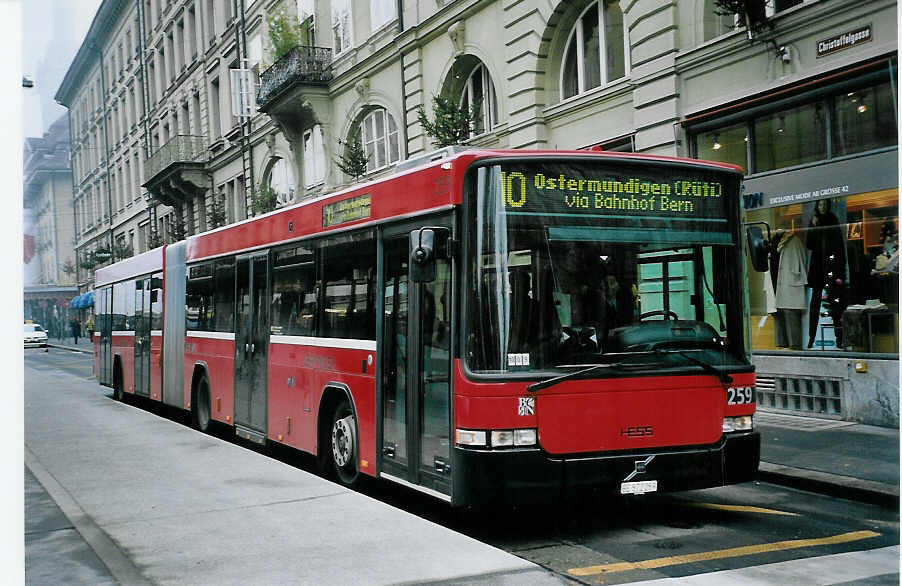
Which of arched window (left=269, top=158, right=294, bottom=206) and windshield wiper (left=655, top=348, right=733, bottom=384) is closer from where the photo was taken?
windshield wiper (left=655, top=348, right=733, bottom=384)

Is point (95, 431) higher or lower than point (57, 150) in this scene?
lower

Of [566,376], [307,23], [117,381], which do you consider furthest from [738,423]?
[307,23]

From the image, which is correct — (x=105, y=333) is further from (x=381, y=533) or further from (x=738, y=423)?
(x=738, y=423)

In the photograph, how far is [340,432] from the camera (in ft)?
30.8

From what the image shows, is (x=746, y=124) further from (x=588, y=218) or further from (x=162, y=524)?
(x=162, y=524)

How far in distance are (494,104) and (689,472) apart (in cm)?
1380

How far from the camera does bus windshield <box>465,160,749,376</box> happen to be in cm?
684

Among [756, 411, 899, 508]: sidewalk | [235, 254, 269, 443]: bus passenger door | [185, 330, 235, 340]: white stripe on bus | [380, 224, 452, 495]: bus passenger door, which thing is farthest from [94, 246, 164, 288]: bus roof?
[756, 411, 899, 508]: sidewalk

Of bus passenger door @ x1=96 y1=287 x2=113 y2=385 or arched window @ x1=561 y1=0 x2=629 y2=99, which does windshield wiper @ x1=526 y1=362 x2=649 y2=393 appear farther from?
bus passenger door @ x1=96 y1=287 x2=113 y2=385

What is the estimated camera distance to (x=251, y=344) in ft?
39.3

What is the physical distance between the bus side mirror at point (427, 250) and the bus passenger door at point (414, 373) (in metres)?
0.16

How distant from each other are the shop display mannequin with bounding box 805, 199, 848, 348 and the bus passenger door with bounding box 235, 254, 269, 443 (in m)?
7.22

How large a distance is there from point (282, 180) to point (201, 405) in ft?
58.8

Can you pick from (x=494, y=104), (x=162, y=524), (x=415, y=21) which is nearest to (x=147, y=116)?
(x=415, y=21)
